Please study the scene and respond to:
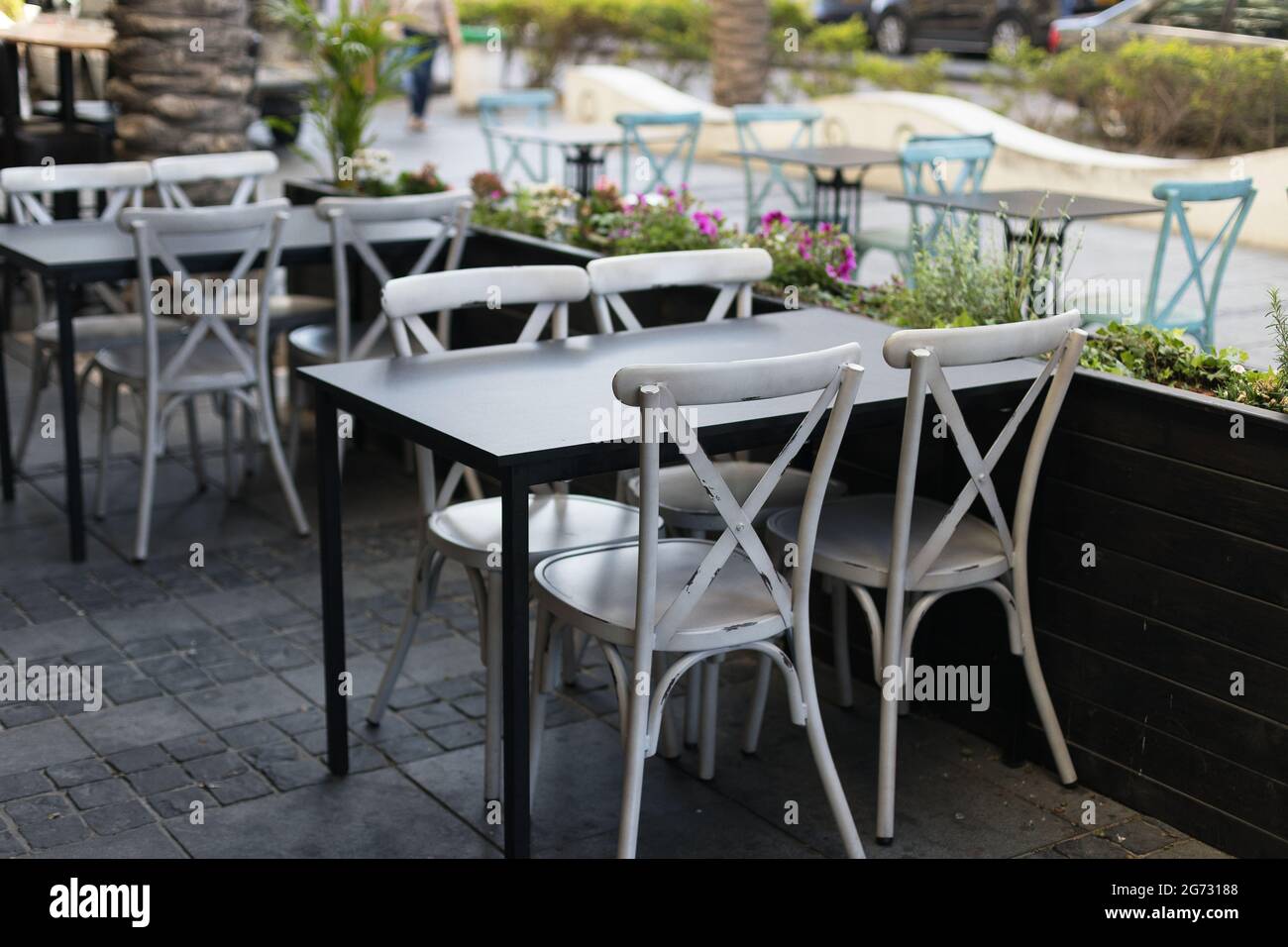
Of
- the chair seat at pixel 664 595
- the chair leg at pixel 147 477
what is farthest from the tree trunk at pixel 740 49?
the chair seat at pixel 664 595

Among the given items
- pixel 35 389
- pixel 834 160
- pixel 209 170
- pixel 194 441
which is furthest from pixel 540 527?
pixel 834 160

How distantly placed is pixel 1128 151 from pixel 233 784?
31.7ft

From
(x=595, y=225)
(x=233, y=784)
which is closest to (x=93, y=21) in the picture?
(x=595, y=225)

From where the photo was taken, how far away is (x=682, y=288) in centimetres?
434

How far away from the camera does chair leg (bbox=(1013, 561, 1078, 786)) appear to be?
327cm

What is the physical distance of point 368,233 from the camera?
5176mm

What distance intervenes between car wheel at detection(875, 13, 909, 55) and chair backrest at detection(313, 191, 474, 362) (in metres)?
14.4

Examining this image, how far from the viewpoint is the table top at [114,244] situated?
14.7ft

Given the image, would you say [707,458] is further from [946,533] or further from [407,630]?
[407,630]

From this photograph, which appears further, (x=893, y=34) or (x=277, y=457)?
(x=893, y=34)

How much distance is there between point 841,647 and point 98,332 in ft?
9.06

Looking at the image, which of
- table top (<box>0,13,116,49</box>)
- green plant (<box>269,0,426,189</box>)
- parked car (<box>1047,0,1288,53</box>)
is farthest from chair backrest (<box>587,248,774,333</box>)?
parked car (<box>1047,0,1288,53</box>)

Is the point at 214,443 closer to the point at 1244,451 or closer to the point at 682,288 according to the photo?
the point at 682,288

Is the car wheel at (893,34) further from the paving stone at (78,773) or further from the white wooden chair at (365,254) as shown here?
the paving stone at (78,773)
